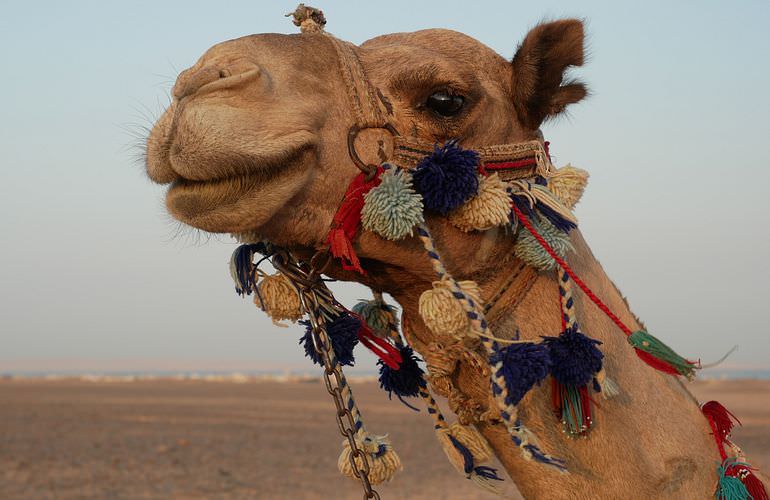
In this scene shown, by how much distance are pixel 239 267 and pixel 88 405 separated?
95.3 ft

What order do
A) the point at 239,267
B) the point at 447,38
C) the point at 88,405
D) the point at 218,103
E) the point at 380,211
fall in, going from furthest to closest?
the point at 88,405 → the point at 447,38 → the point at 239,267 → the point at 380,211 → the point at 218,103

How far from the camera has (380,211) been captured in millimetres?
2736

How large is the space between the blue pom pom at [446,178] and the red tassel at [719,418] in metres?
1.39

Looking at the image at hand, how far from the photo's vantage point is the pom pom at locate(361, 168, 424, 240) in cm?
274

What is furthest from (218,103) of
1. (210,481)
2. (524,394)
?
(210,481)

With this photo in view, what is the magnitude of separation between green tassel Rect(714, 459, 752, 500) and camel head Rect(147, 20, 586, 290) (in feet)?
4.14

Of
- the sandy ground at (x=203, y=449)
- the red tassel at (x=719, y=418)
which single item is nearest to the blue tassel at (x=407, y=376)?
the red tassel at (x=719, y=418)

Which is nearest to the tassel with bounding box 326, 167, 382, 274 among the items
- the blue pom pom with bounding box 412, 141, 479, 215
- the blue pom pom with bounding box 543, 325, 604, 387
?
the blue pom pom with bounding box 412, 141, 479, 215

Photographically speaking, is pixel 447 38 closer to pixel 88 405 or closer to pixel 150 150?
pixel 150 150

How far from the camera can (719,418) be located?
11.1 feet

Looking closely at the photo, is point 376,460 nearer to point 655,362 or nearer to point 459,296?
point 459,296

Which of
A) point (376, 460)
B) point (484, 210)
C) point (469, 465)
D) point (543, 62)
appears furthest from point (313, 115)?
point (469, 465)

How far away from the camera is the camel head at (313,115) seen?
2.57 meters

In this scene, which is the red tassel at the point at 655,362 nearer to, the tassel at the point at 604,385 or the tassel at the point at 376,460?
the tassel at the point at 604,385
